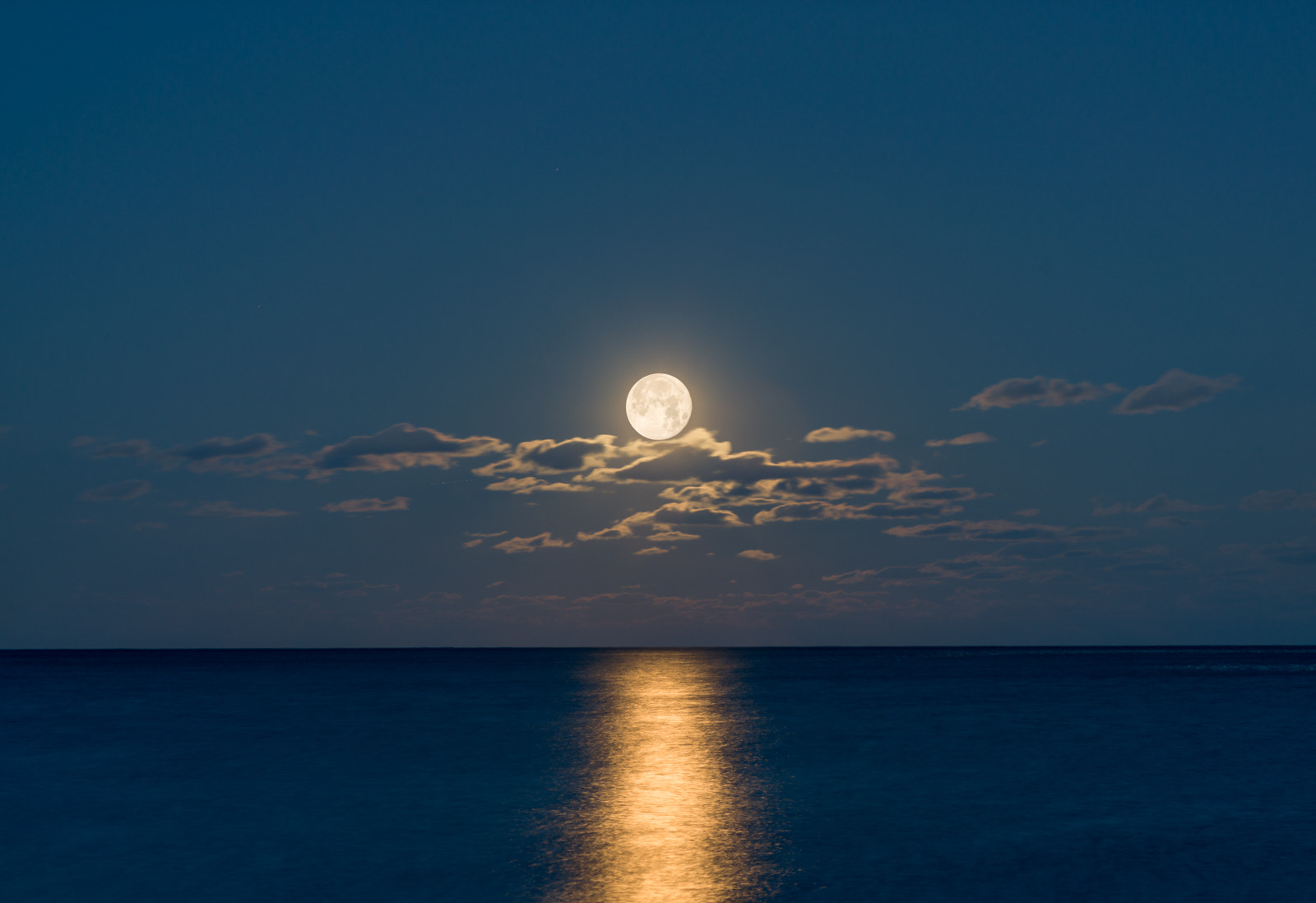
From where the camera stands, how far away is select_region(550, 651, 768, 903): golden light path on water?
64.3 feet

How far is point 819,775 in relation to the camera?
3497cm

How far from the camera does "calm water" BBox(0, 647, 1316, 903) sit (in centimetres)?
2047

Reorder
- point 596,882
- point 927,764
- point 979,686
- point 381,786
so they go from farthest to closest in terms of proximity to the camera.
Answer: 1. point 979,686
2. point 927,764
3. point 381,786
4. point 596,882

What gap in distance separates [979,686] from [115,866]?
87.8m

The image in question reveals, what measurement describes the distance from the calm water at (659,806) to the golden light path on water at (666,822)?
11 centimetres

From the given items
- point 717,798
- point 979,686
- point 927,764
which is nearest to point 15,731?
point 717,798

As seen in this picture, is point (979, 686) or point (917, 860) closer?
point (917, 860)

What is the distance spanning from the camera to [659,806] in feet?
94.0

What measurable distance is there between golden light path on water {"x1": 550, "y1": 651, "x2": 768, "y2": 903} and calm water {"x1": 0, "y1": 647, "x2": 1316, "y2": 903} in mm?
113

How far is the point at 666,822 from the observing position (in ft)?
85.8

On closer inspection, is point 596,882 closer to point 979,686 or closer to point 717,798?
point 717,798

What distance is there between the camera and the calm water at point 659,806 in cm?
2047

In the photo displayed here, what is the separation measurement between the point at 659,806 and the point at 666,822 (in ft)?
8.42

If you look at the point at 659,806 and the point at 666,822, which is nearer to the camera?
the point at 666,822
